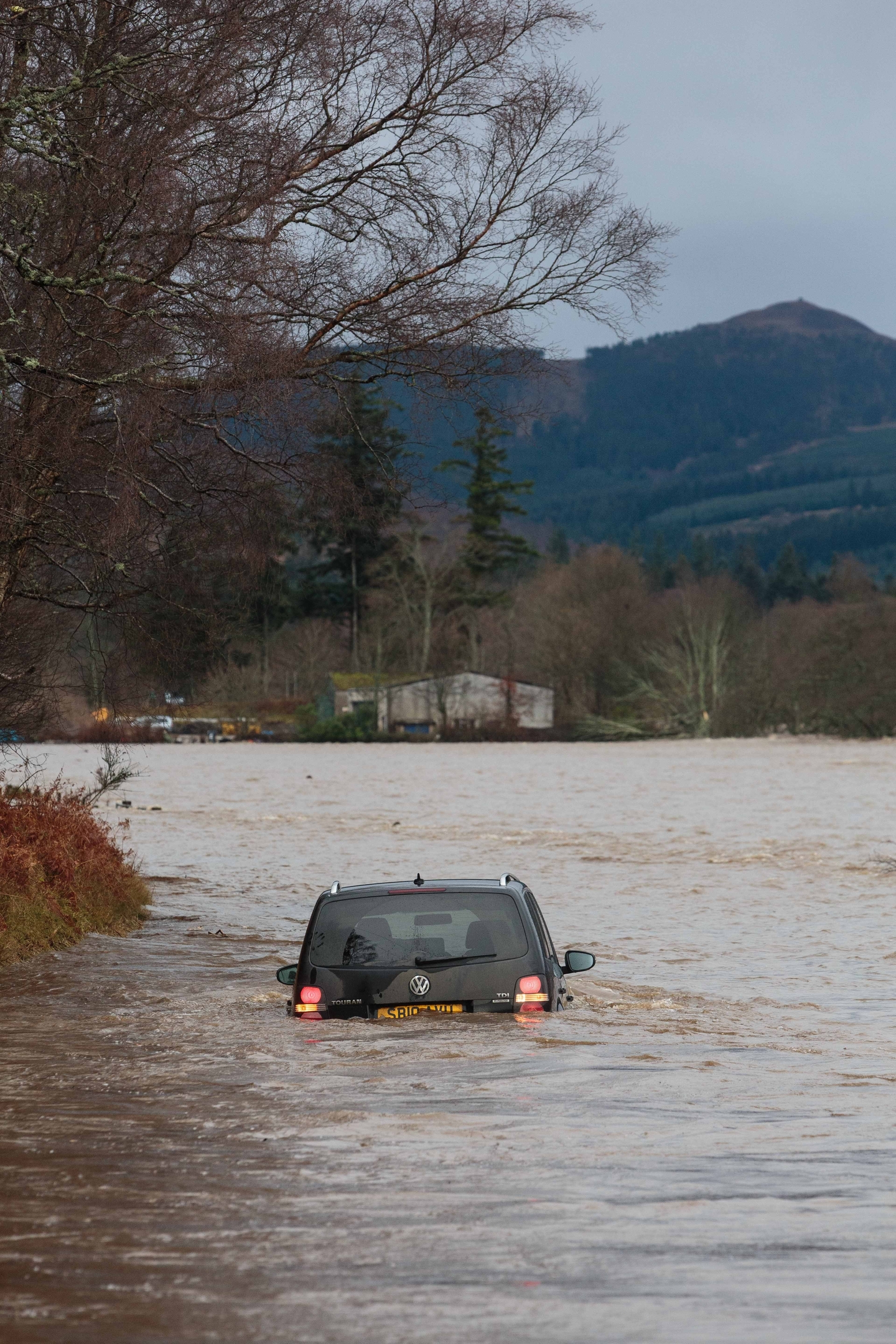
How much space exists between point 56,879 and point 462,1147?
1032 cm

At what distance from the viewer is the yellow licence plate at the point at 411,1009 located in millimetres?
10273

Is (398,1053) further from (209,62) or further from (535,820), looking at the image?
(535,820)

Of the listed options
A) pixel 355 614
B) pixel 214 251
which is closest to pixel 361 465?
pixel 214 251

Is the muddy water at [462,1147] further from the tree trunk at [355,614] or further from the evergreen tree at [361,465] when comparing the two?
the tree trunk at [355,614]

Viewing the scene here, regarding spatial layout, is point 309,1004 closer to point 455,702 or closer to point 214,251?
point 214,251

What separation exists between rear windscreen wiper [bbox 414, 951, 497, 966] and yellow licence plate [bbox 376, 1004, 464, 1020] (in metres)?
0.27

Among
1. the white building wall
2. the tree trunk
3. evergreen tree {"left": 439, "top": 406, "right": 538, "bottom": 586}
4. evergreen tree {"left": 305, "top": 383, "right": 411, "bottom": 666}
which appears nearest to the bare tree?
evergreen tree {"left": 305, "top": 383, "right": 411, "bottom": 666}

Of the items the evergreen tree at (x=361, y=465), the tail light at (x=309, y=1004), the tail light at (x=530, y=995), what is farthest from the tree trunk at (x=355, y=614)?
the tail light at (x=530, y=995)

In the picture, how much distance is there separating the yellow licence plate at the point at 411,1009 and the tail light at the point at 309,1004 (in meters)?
0.41

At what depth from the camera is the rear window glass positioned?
1057cm

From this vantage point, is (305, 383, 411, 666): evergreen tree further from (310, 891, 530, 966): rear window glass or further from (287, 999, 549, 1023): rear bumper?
(287, 999, 549, 1023): rear bumper

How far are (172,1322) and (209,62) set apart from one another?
8711 mm

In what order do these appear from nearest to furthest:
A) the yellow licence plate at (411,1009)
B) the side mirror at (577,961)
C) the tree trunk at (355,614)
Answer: the yellow licence plate at (411,1009) < the side mirror at (577,961) < the tree trunk at (355,614)

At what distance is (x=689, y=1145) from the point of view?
8.44m
